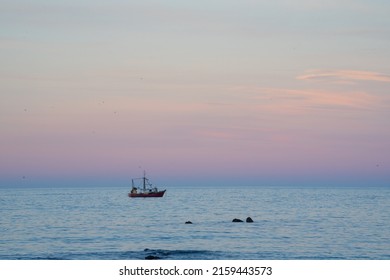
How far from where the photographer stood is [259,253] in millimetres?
59812

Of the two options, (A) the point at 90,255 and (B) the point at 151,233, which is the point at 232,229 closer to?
(B) the point at 151,233

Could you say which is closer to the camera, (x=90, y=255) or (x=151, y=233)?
(x=90, y=255)

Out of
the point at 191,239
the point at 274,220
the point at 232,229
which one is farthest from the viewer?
the point at 274,220

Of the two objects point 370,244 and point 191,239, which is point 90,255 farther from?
point 370,244

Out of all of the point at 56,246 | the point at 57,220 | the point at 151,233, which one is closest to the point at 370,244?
the point at 151,233

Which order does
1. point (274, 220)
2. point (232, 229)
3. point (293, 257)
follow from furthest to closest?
point (274, 220)
point (232, 229)
point (293, 257)

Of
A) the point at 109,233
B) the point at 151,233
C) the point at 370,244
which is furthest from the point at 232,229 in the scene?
the point at 370,244

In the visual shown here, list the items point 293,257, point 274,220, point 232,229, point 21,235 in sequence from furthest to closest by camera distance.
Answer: point 274,220 → point 232,229 → point 21,235 → point 293,257

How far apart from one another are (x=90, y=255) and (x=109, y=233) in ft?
77.0

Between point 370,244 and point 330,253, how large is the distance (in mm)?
9463

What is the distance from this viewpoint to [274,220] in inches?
4001
